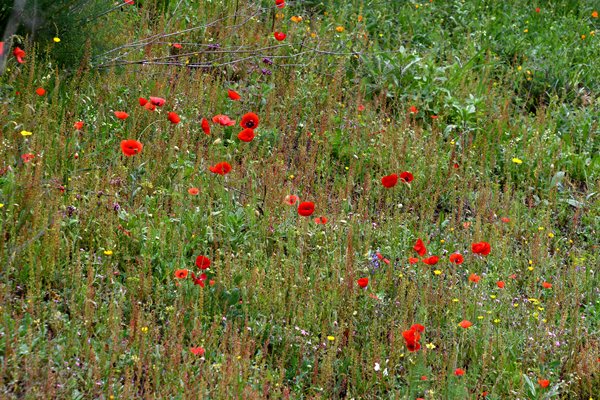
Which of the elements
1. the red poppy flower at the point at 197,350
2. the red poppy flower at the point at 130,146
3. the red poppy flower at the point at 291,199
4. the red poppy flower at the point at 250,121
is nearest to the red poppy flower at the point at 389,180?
the red poppy flower at the point at 291,199

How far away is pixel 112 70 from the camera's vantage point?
4.54 meters

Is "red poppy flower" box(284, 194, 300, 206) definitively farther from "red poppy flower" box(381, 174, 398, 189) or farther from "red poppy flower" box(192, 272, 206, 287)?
"red poppy flower" box(192, 272, 206, 287)

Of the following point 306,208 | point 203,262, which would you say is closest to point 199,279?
point 203,262

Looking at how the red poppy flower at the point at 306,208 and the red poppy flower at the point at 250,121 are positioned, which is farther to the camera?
the red poppy flower at the point at 250,121

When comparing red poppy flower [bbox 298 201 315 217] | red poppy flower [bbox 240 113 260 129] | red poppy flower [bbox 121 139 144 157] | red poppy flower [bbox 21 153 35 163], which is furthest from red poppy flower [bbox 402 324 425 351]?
red poppy flower [bbox 21 153 35 163]

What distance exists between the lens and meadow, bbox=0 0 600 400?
3041 millimetres

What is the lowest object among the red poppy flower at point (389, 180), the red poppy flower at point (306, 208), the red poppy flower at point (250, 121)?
the red poppy flower at point (306, 208)

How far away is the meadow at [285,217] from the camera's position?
9.98 ft

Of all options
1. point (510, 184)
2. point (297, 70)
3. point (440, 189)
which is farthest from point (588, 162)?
point (297, 70)

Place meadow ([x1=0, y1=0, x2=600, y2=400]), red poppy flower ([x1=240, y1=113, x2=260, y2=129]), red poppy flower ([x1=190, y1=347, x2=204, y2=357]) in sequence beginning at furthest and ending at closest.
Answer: red poppy flower ([x1=240, y1=113, x2=260, y2=129])
meadow ([x1=0, y1=0, x2=600, y2=400])
red poppy flower ([x1=190, y1=347, x2=204, y2=357])

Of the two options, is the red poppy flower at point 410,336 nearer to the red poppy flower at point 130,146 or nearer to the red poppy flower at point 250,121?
the red poppy flower at point 130,146

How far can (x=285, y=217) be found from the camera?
3.93m

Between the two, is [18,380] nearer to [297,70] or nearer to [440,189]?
[440,189]

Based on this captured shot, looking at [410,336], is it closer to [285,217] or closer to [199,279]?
[199,279]
